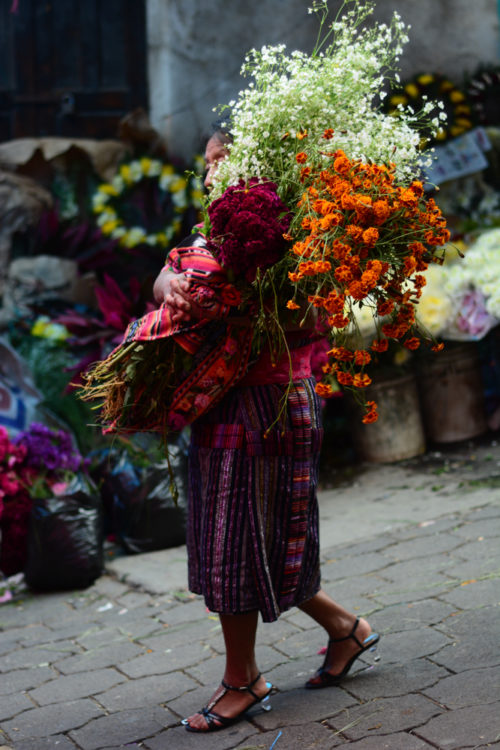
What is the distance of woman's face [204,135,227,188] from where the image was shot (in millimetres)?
2439

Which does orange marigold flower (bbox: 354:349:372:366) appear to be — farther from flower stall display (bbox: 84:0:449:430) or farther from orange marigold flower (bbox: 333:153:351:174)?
orange marigold flower (bbox: 333:153:351:174)

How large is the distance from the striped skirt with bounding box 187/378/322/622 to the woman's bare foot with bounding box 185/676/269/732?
0.27m

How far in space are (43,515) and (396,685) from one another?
2.03m

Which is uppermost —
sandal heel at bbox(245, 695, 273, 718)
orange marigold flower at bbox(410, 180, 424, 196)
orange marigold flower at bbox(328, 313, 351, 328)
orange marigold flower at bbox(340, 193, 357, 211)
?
orange marigold flower at bbox(410, 180, 424, 196)

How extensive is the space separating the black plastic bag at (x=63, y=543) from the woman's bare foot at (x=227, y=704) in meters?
1.64

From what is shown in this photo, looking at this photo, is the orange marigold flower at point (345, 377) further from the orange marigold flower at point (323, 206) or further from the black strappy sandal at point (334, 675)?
the black strappy sandal at point (334, 675)

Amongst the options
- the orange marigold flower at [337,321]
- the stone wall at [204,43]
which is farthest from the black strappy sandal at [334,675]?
the stone wall at [204,43]

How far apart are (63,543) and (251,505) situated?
1873 millimetres

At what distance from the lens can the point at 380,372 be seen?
526 centimetres

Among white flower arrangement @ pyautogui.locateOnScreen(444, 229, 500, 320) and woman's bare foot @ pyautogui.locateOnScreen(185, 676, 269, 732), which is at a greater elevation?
white flower arrangement @ pyautogui.locateOnScreen(444, 229, 500, 320)

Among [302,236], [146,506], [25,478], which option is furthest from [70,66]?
[302,236]

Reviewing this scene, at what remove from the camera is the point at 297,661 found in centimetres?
295

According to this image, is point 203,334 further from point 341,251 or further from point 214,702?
point 214,702

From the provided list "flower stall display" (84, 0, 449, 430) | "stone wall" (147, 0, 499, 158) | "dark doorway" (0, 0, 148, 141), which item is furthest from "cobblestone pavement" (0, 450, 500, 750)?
"dark doorway" (0, 0, 148, 141)
